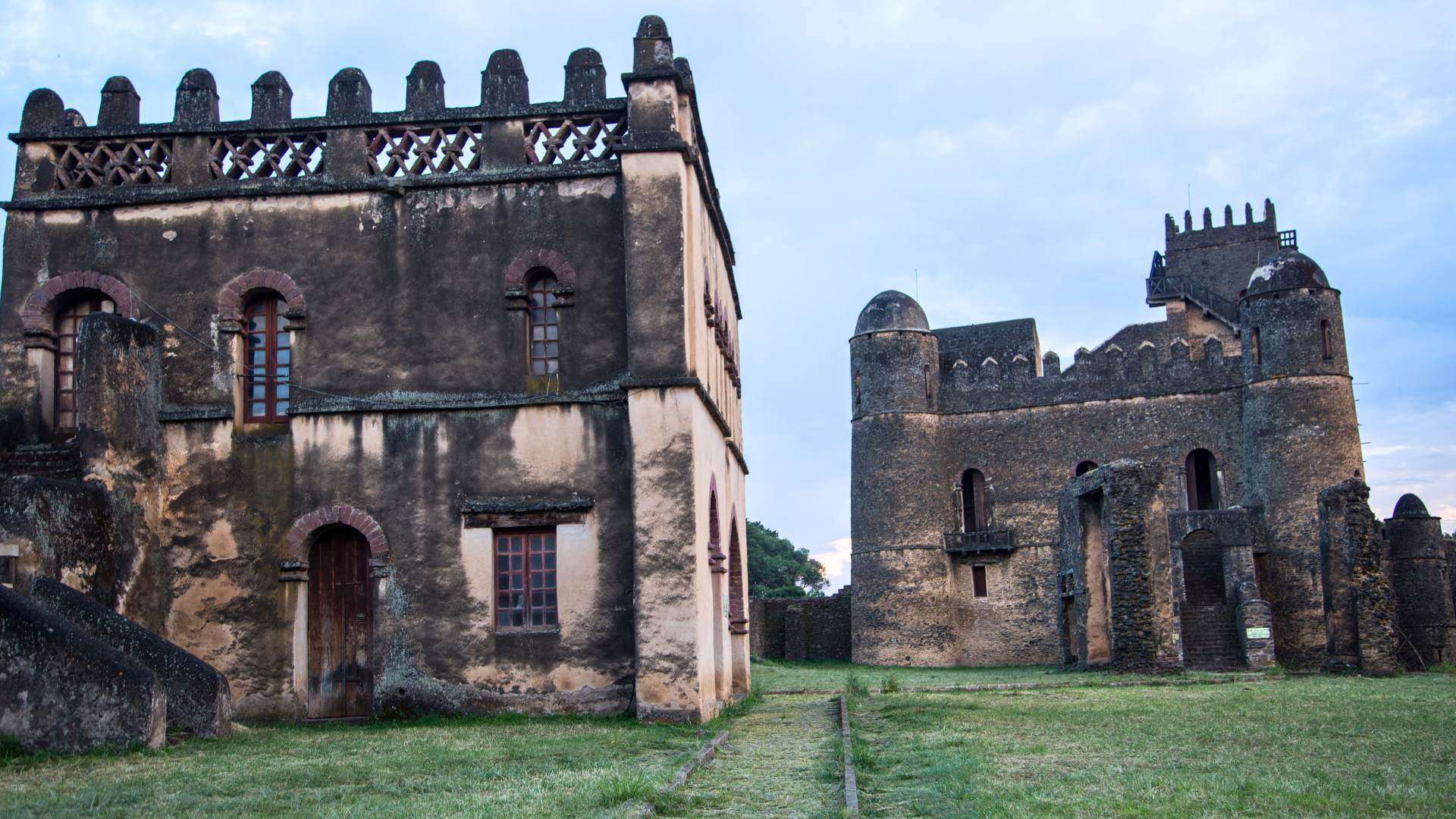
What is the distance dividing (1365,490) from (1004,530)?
60.2 ft

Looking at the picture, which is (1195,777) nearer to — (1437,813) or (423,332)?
(1437,813)

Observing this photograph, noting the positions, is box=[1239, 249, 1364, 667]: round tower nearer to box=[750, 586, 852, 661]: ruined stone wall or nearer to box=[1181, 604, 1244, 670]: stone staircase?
box=[1181, 604, 1244, 670]: stone staircase

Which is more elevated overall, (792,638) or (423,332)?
(423,332)

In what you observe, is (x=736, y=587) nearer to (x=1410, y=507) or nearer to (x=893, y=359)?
(x=1410, y=507)

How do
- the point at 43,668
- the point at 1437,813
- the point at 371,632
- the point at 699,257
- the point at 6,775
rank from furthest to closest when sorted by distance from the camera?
1. the point at 699,257
2. the point at 371,632
3. the point at 43,668
4. the point at 6,775
5. the point at 1437,813

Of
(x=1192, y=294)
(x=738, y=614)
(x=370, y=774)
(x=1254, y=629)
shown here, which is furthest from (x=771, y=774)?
(x=1192, y=294)

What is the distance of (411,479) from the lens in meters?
15.9

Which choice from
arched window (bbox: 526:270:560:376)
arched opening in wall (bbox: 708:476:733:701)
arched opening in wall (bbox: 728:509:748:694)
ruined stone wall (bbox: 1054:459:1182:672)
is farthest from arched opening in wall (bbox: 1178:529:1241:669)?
arched window (bbox: 526:270:560:376)

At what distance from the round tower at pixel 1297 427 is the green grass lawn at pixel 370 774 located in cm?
2857

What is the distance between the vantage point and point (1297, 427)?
1517 inches

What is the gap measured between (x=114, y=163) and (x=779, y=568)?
48.3m

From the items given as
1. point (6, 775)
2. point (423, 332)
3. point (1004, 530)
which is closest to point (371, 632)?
point (423, 332)

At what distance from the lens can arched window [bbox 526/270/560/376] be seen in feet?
53.5

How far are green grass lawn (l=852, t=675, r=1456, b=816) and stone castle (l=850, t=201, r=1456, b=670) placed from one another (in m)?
14.7
